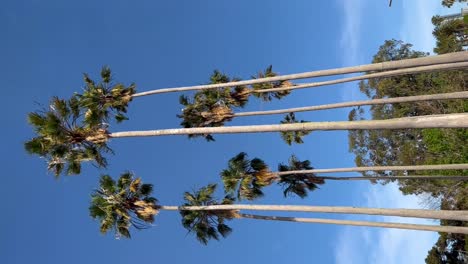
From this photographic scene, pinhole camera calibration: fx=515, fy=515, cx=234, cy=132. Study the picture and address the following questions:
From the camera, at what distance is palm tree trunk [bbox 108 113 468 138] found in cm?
1499

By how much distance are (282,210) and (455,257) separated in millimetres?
32502

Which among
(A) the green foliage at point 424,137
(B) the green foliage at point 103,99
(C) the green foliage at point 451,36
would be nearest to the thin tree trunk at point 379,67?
(B) the green foliage at point 103,99

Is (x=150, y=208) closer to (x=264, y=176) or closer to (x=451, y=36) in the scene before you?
(x=264, y=176)

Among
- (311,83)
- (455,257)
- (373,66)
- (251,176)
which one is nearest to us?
→ (373,66)

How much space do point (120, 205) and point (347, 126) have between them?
31.0 ft

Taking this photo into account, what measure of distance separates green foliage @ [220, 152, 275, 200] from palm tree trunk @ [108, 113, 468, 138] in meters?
3.15

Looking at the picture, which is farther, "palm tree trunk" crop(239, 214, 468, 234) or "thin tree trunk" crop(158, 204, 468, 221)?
"palm tree trunk" crop(239, 214, 468, 234)

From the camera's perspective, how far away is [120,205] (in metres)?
20.3

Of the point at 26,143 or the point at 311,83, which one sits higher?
the point at 311,83

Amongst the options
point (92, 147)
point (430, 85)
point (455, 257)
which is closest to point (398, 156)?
point (430, 85)

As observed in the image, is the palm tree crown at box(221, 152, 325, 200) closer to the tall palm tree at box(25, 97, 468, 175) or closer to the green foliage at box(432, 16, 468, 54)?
the tall palm tree at box(25, 97, 468, 175)

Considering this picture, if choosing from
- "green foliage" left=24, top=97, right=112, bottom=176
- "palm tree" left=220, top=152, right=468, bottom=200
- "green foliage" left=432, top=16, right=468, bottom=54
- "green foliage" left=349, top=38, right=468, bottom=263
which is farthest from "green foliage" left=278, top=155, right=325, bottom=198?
"green foliage" left=432, top=16, right=468, bottom=54

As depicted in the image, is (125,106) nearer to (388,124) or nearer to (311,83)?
(311,83)

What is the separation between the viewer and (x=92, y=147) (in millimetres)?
20391
